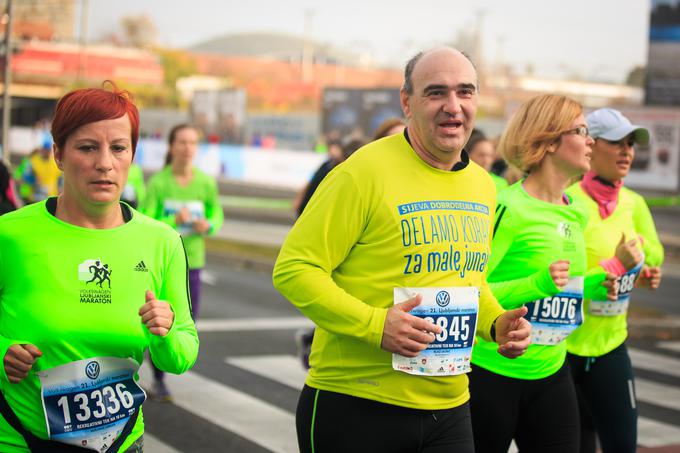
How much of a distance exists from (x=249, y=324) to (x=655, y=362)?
4.30 metres

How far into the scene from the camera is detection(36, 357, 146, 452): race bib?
3.32 metres

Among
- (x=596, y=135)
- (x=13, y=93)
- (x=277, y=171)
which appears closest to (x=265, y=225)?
A: (x=277, y=171)

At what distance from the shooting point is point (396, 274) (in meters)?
3.53

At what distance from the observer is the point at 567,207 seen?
492 centimetres

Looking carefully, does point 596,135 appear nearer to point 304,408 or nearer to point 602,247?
point 602,247

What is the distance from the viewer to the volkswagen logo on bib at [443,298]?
3.54 metres

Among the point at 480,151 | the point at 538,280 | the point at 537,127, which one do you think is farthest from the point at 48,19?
the point at 538,280

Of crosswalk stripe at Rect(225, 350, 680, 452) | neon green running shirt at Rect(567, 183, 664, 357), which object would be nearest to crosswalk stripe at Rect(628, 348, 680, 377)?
crosswalk stripe at Rect(225, 350, 680, 452)

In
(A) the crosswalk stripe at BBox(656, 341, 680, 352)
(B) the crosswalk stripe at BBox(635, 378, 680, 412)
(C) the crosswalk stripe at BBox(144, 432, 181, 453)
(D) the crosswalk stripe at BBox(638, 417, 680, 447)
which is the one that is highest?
(D) the crosswalk stripe at BBox(638, 417, 680, 447)

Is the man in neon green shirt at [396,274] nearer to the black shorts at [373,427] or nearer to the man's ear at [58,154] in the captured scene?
the black shorts at [373,427]

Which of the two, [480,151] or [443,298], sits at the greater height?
[480,151]

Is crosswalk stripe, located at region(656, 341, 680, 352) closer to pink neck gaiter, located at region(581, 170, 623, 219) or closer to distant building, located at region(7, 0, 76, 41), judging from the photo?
pink neck gaiter, located at region(581, 170, 623, 219)

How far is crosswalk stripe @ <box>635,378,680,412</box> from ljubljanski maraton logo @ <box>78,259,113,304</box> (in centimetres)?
612

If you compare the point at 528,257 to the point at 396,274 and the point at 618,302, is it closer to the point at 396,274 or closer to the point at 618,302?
the point at 618,302
